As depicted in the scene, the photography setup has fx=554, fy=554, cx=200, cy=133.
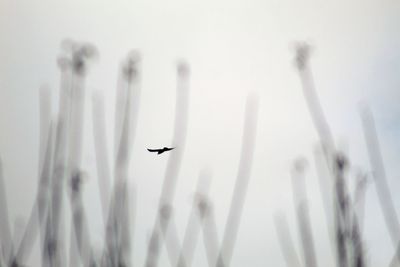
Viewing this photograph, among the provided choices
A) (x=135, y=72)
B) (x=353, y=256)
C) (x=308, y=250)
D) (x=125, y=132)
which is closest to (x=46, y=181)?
(x=125, y=132)

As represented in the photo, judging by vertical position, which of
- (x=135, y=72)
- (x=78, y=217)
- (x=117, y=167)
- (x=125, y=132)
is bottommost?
(x=78, y=217)

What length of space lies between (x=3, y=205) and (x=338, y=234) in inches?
54.8

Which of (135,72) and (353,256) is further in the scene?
(135,72)

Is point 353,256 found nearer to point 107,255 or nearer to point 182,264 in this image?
point 182,264

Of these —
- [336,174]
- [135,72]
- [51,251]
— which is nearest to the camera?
[51,251]

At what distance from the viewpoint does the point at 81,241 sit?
2.24 m

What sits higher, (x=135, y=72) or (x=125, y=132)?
(x=135, y=72)

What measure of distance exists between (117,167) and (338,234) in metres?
0.95

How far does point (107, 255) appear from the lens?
2.20 m

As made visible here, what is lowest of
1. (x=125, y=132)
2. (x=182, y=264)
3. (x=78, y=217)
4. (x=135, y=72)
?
(x=182, y=264)

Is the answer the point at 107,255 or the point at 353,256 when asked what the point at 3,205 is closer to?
the point at 107,255

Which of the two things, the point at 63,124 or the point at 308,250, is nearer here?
the point at 308,250

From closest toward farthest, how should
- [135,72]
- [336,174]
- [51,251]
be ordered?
[51,251] → [336,174] → [135,72]

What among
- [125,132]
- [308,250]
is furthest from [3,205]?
[308,250]
